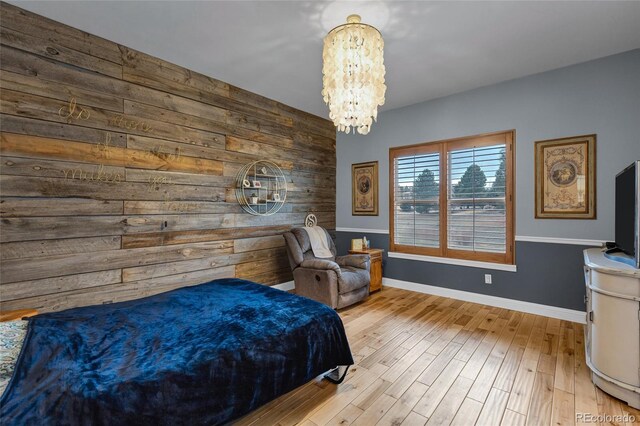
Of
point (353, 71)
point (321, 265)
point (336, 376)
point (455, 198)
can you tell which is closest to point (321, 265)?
point (321, 265)

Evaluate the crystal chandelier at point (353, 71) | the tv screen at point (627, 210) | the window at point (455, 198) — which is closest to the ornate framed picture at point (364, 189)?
the window at point (455, 198)

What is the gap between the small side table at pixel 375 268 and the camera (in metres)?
4.19

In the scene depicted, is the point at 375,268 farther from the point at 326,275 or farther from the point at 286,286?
the point at 286,286

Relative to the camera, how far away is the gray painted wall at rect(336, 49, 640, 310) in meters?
2.95

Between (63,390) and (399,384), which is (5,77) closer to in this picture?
(63,390)

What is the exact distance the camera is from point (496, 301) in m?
3.65

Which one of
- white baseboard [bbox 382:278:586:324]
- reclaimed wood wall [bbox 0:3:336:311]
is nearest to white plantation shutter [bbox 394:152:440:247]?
white baseboard [bbox 382:278:586:324]

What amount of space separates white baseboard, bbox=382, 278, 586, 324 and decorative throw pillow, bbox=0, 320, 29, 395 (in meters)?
4.00

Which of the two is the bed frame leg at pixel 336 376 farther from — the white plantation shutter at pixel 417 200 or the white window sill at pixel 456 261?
the white plantation shutter at pixel 417 200

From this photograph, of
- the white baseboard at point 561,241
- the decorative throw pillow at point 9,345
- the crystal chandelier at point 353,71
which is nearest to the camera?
the decorative throw pillow at point 9,345

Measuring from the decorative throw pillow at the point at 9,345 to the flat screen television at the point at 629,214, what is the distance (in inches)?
136

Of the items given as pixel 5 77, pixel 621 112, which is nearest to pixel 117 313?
pixel 5 77

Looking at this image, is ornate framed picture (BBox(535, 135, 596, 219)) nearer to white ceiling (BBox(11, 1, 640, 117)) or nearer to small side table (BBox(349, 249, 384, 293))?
white ceiling (BBox(11, 1, 640, 117))

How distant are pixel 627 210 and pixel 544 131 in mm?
1485
